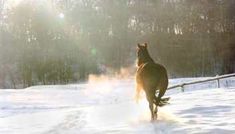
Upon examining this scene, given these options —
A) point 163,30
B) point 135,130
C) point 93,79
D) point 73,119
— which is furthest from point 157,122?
point 163,30

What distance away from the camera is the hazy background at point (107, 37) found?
56.7 m

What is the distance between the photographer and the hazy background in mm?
56719

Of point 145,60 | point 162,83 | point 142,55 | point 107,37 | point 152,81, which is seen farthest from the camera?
point 107,37

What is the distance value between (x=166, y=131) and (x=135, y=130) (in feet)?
2.72

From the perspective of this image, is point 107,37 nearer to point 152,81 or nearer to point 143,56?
point 143,56

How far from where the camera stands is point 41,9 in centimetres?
5906

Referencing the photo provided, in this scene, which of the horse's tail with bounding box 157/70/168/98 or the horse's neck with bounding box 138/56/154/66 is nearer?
the horse's tail with bounding box 157/70/168/98

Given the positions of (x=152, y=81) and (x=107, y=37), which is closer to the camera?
(x=152, y=81)

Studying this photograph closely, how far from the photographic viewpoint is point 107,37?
58.8 metres

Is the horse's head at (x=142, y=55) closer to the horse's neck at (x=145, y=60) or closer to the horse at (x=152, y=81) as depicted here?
the horse's neck at (x=145, y=60)

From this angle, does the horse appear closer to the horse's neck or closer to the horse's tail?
the horse's tail

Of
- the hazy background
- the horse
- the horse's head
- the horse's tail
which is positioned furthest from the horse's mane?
the hazy background

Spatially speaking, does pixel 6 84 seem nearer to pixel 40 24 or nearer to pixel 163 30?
pixel 40 24

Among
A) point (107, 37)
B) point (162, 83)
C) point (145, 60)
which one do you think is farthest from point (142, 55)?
point (107, 37)
